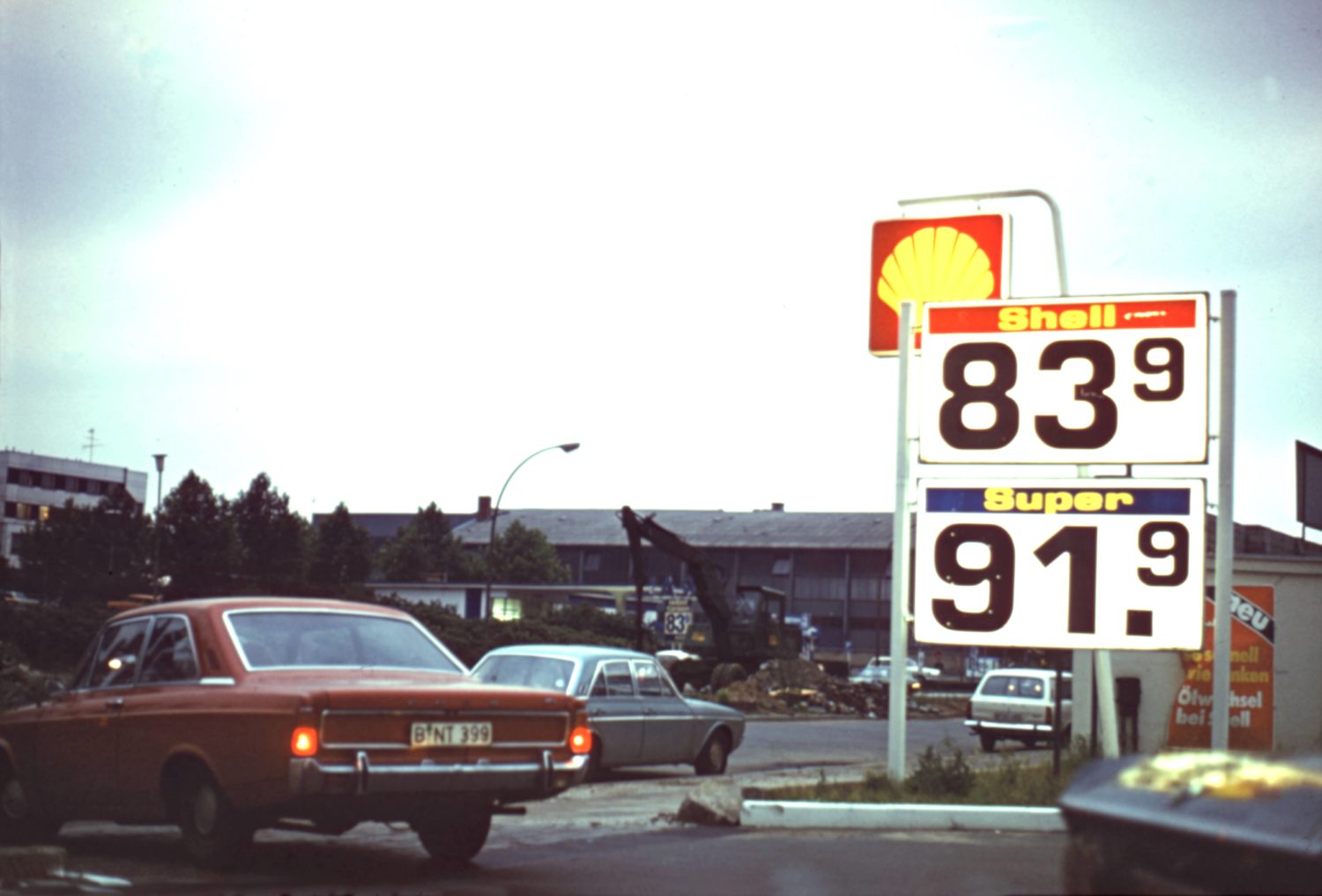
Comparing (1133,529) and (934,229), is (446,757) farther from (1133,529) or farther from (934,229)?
(934,229)

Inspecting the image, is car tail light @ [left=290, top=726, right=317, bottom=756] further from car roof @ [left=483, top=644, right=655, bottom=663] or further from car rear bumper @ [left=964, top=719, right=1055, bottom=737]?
car rear bumper @ [left=964, top=719, right=1055, bottom=737]

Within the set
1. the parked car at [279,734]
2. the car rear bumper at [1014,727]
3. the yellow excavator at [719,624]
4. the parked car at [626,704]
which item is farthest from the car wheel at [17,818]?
the yellow excavator at [719,624]

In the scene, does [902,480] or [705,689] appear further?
[705,689]

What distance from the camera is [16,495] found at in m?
136

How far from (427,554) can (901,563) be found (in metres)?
96.1

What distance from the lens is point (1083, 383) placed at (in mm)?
12320

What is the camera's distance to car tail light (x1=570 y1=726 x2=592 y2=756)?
8906mm

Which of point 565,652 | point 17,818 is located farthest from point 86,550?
point 17,818

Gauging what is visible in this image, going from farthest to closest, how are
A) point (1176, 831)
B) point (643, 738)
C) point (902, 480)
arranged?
point (643, 738) → point (902, 480) → point (1176, 831)

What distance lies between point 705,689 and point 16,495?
108428mm

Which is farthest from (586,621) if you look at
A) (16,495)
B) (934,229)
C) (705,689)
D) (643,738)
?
(16,495)

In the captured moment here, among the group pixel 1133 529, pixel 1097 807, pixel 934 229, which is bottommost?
pixel 1097 807

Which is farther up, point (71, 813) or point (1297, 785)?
point (1297, 785)

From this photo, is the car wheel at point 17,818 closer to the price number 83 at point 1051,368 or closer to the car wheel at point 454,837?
the car wheel at point 454,837
